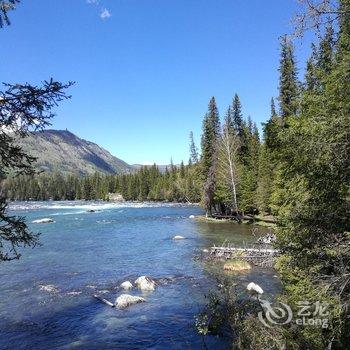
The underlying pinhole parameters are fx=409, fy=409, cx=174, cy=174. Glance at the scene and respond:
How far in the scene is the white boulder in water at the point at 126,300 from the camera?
20.3 metres

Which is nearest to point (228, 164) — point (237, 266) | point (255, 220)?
point (255, 220)

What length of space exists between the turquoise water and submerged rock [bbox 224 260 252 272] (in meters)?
0.93

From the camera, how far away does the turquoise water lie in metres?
16.7

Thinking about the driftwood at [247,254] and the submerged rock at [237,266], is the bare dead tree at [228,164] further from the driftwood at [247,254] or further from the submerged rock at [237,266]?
the submerged rock at [237,266]

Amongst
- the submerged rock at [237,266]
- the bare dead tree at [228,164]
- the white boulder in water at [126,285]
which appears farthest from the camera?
the bare dead tree at [228,164]

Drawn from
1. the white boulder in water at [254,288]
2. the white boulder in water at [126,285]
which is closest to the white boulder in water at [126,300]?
the white boulder in water at [126,285]

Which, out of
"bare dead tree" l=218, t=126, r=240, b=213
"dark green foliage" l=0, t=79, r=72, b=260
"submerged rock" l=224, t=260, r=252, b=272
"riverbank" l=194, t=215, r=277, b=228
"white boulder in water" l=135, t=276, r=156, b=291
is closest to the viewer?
"dark green foliage" l=0, t=79, r=72, b=260

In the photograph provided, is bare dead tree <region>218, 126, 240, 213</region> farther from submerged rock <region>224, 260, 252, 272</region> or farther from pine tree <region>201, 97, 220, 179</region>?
submerged rock <region>224, 260, 252, 272</region>

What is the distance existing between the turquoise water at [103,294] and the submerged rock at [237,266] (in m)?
0.93

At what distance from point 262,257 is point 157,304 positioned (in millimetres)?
9952

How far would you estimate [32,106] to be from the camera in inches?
344

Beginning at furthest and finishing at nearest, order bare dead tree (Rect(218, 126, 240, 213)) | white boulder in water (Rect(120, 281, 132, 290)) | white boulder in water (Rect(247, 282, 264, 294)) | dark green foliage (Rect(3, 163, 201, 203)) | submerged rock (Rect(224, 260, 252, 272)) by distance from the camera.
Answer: dark green foliage (Rect(3, 163, 201, 203))
bare dead tree (Rect(218, 126, 240, 213))
submerged rock (Rect(224, 260, 252, 272))
white boulder in water (Rect(120, 281, 132, 290))
white boulder in water (Rect(247, 282, 264, 294))

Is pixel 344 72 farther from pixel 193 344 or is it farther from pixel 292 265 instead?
pixel 193 344

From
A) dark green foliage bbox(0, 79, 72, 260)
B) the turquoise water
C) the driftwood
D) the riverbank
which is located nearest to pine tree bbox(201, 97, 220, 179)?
the riverbank
